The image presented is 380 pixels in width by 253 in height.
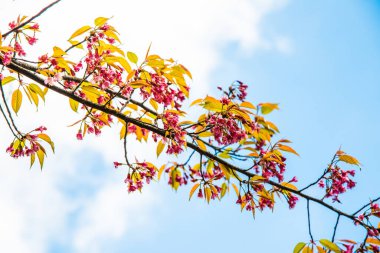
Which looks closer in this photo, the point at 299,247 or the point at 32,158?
the point at 299,247

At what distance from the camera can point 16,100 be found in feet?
8.23

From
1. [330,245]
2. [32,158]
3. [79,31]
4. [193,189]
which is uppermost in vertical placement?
[79,31]

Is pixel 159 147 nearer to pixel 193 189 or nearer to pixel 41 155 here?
pixel 193 189

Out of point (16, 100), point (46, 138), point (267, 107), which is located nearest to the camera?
point (267, 107)

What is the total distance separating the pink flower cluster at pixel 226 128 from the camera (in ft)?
7.30

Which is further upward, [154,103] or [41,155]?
[154,103]

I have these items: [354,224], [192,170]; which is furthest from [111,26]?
[354,224]

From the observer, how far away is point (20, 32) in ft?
8.39

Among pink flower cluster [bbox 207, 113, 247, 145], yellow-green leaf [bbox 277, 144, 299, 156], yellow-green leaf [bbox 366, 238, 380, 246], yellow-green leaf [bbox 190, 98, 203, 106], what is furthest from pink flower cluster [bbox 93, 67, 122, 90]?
yellow-green leaf [bbox 366, 238, 380, 246]

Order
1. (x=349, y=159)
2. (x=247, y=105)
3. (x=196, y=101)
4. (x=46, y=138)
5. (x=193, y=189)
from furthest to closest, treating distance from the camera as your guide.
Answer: (x=193, y=189) < (x=46, y=138) < (x=349, y=159) < (x=196, y=101) < (x=247, y=105)

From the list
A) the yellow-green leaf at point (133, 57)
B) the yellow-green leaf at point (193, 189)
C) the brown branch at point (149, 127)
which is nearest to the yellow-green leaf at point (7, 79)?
the brown branch at point (149, 127)

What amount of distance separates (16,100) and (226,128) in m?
1.39

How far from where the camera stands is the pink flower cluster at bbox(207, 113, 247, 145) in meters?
2.23

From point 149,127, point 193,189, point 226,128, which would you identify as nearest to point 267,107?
point 226,128
